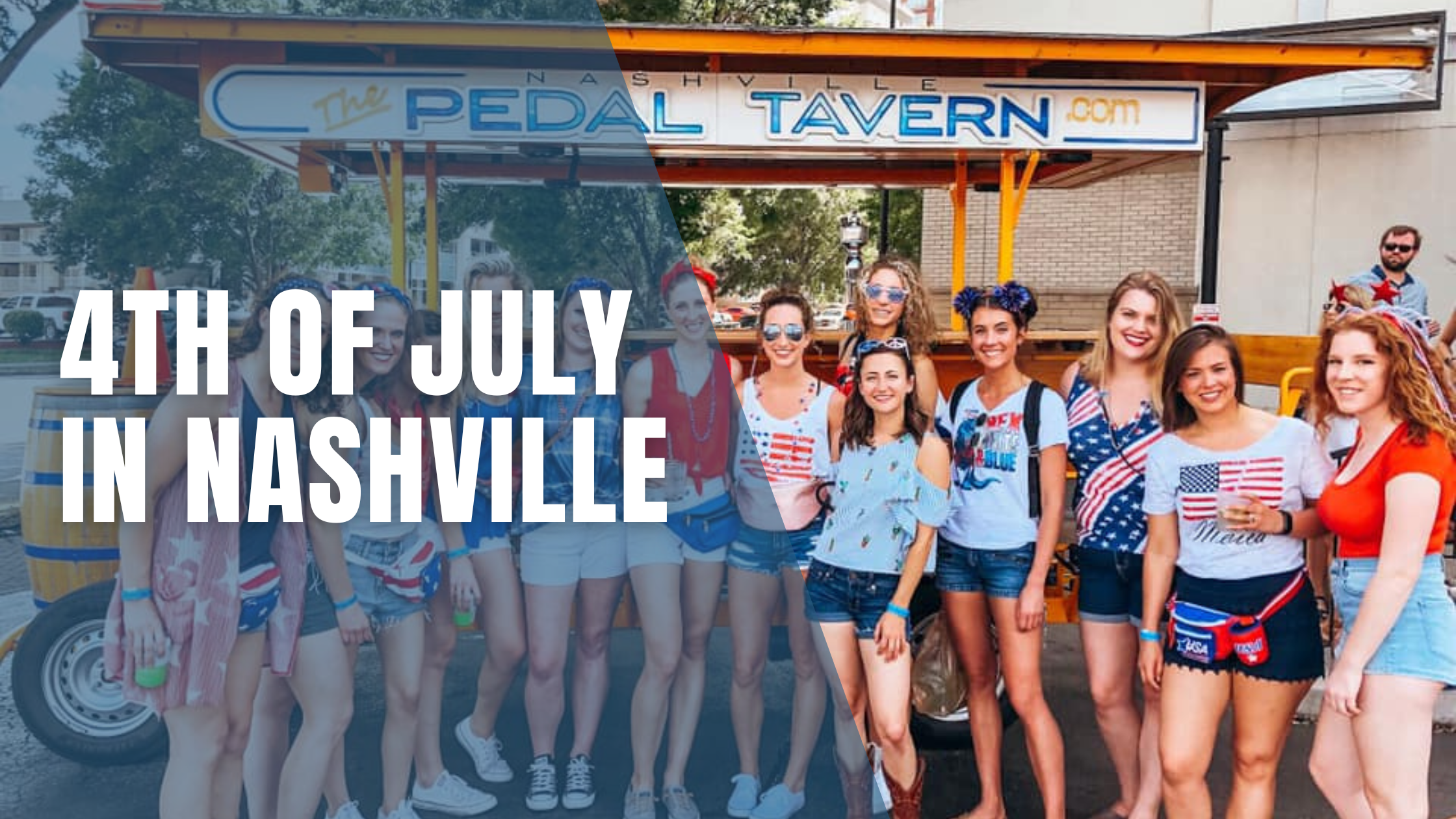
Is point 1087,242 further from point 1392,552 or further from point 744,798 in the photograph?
point 1392,552

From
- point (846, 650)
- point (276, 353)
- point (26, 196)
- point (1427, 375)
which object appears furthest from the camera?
point (26, 196)

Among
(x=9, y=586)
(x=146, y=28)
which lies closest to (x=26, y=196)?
(x=9, y=586)

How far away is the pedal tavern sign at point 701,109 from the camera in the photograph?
442cm

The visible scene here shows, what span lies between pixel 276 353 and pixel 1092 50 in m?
3.58

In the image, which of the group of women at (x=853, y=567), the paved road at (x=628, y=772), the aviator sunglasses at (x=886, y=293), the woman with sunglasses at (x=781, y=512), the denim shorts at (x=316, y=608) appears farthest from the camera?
the paved road at (x=628, y=772)

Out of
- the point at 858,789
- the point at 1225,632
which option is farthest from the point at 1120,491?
the point at 858,789

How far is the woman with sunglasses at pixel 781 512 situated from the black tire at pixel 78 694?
2.27 meters

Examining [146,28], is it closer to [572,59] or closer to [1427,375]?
[572,59]

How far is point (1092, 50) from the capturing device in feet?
15.2

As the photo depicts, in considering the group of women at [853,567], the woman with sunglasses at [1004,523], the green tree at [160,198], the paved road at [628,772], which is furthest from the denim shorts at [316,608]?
the green tree at [160,198]

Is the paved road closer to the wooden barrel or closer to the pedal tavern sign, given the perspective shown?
the wooden barrel

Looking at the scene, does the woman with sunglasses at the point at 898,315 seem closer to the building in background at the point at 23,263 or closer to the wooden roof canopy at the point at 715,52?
the wooden roof canopy at the point at 715,52

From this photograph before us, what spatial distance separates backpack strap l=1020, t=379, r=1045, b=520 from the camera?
3334 millimetres

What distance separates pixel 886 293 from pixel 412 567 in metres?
1.76
